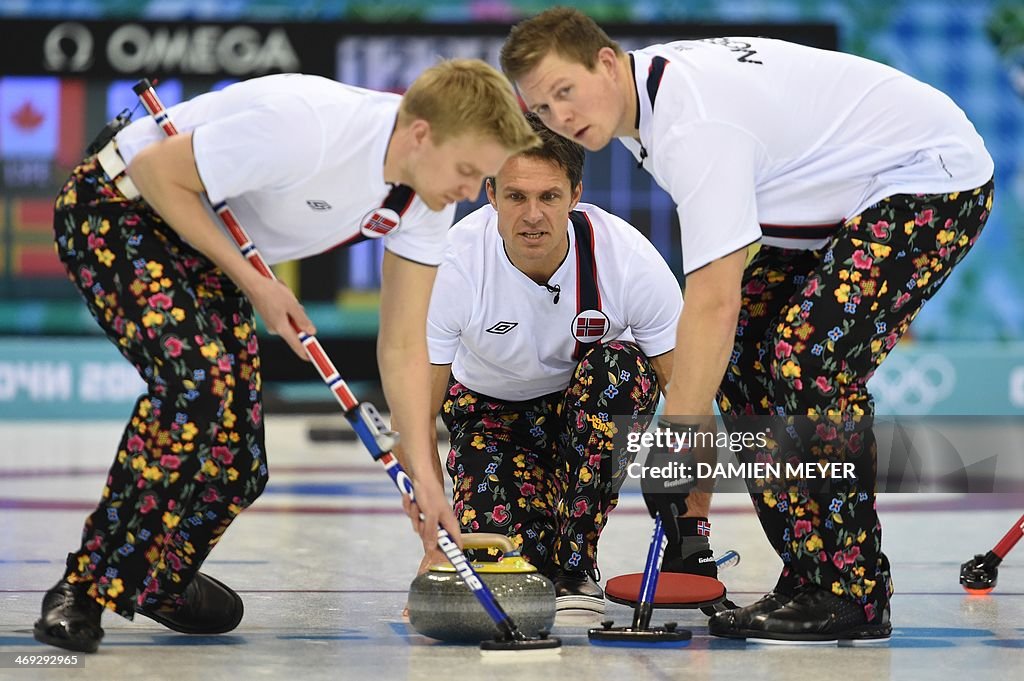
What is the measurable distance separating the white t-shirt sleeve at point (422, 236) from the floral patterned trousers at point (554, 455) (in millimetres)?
632

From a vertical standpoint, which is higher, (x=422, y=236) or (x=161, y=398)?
(x=422, y=236)

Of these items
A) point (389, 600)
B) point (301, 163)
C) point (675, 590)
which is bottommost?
point (389, 600)

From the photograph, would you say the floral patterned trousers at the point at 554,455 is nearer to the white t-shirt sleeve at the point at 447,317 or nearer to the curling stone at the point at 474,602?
the white t-shirt sleeve at the point at 447,317

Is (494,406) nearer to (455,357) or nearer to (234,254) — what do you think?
(455,357)

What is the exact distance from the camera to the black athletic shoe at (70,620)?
99.0 inches

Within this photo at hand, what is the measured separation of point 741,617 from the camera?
2.86m

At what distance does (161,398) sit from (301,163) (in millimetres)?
477

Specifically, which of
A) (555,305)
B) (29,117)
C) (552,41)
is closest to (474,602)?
(555,305)

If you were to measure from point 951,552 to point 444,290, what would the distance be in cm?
Result: 170

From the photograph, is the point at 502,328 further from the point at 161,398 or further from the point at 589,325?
the point at 161,398

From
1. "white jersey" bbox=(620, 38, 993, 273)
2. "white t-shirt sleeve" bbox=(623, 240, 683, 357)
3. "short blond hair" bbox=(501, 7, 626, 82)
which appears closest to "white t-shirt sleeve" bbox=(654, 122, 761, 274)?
"white jersey" bbox=(620, 38, 993, 273)

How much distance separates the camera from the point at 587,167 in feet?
31.8

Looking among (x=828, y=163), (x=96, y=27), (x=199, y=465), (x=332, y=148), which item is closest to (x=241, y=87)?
(x=332, y=148)

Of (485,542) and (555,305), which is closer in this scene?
(485,542)
